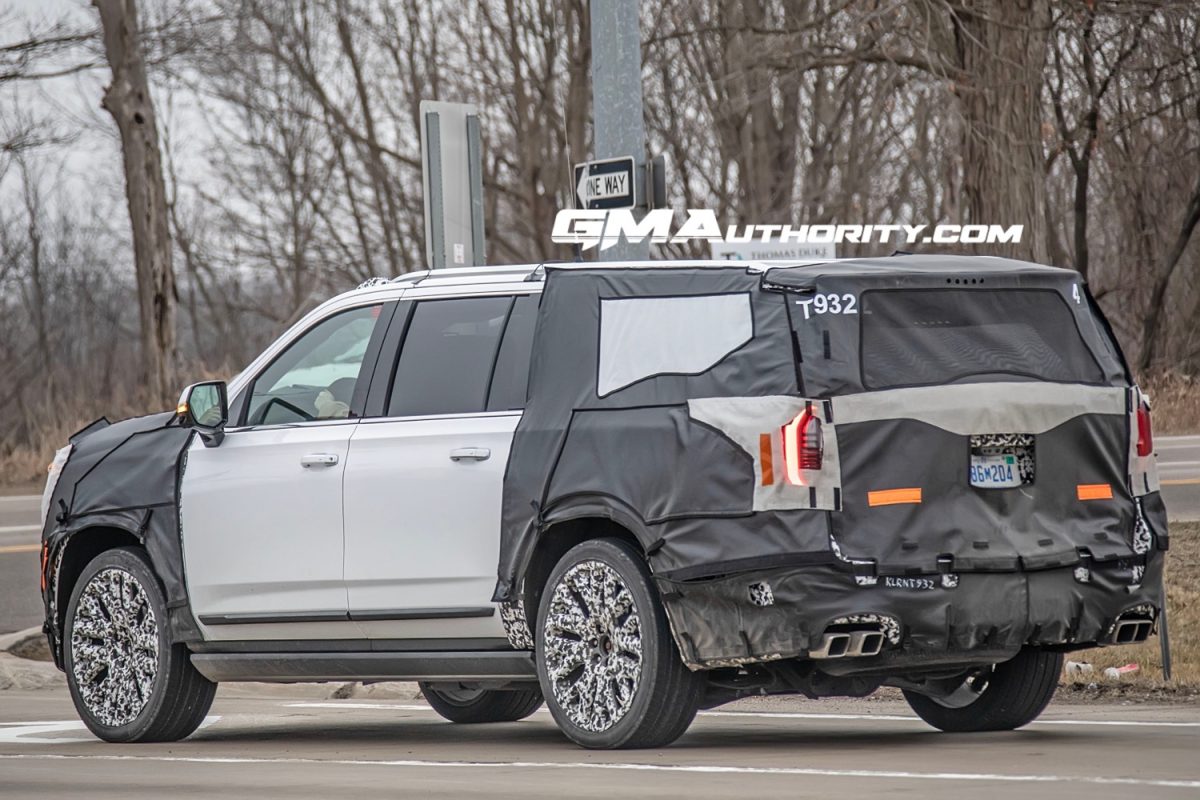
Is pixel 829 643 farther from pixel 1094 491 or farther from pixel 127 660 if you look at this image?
pixel 127 660

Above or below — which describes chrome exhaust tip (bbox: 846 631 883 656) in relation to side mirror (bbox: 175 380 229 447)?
below

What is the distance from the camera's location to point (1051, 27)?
17891 mm

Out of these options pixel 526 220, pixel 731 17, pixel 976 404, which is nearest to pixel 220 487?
pixel 976 404

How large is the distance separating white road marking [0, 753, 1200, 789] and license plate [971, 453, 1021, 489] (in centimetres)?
120

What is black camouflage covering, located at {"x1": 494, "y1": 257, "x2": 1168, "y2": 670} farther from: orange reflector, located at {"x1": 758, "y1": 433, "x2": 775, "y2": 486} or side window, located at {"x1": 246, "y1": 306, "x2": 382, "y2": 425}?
side window, located at {"x1": 246, "y1": 306, "x2": 382, "y2": 425}

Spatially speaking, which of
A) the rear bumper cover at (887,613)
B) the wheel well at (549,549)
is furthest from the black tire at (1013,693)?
the wheel well at (549,549)

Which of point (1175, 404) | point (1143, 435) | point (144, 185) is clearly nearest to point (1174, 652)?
point (1143, 435)

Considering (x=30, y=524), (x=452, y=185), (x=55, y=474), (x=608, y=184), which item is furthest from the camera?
(x=30, y=524)

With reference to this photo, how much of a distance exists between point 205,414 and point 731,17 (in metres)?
22.9

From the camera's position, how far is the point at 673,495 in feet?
25.1

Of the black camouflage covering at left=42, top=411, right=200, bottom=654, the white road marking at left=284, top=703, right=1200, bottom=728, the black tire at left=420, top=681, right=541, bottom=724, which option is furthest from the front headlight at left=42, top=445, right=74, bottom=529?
the white road marking at left=284, top=703, right=1200, bottom=728

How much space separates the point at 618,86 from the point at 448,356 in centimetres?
465

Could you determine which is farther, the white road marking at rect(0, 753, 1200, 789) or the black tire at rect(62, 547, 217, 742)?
the black tire at rect(62, 547, 217, 742)

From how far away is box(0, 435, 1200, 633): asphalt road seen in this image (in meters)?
17.6
